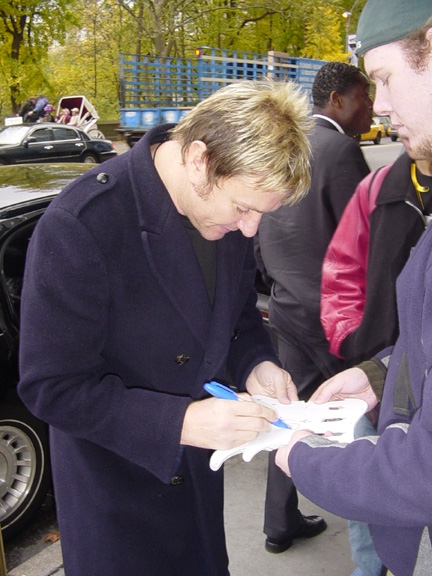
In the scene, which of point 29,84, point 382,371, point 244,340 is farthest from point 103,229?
point 29,84

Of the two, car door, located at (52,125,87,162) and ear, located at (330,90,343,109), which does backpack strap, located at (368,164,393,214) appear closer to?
ear, located at (330,90,343,109)

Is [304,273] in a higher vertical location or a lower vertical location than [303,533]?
higher

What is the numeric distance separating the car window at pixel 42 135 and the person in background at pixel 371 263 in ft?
48.3

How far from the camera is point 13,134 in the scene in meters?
15.8

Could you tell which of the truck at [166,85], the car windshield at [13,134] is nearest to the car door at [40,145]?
the car windshield at [13,134]

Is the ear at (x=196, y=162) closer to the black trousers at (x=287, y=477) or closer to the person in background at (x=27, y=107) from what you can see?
the black trousers at (x=287, y=477)

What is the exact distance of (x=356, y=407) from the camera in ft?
5.21

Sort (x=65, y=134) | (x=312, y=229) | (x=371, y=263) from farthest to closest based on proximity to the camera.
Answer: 1. (x=65, y=134)
2. (x=312, y=229)
3. (x=371, y=263)

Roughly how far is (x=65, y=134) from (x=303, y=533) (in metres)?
15.2

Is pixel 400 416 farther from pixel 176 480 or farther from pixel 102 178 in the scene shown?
pixel 102 178

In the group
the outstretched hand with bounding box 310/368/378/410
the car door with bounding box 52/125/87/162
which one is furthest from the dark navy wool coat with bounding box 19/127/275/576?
the car door with bounding box 52/125/87/162

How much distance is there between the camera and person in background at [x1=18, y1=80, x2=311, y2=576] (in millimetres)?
1401

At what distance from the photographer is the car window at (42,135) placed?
1560 cm

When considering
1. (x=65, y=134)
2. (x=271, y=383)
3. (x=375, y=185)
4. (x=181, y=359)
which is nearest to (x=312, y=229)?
(x=375, y=185)
